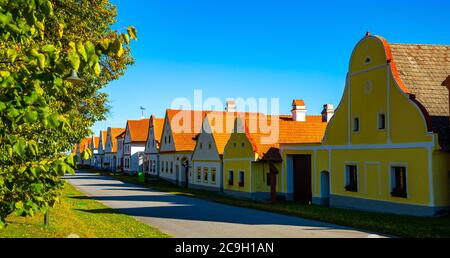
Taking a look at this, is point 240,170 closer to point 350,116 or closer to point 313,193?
point 313,193

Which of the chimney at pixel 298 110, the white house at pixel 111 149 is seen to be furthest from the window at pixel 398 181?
the white house at pixel 111 149

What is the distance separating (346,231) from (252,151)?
15113 mm

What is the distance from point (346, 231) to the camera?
A: 1492 cm

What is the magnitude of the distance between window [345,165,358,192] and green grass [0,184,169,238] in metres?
11.7

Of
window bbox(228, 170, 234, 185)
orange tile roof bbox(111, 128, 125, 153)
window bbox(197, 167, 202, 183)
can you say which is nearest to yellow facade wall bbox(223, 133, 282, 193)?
window bbox(228, 170, 234, 185)

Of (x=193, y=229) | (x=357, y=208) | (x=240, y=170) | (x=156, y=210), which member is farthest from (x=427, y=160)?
(x=240, y=170)

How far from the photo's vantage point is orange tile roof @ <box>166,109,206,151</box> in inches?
1847

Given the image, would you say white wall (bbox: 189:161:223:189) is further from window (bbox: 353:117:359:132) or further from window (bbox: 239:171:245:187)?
window (bbox: 353:117:359:132)

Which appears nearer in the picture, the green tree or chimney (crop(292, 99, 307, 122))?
the green tree

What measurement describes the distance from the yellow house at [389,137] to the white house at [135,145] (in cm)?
4460

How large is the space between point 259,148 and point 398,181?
36.2ft

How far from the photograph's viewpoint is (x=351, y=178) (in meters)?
23.8

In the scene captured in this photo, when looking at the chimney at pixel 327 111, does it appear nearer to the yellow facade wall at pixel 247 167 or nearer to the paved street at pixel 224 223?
the yellow facade wall at pixel 247 167
